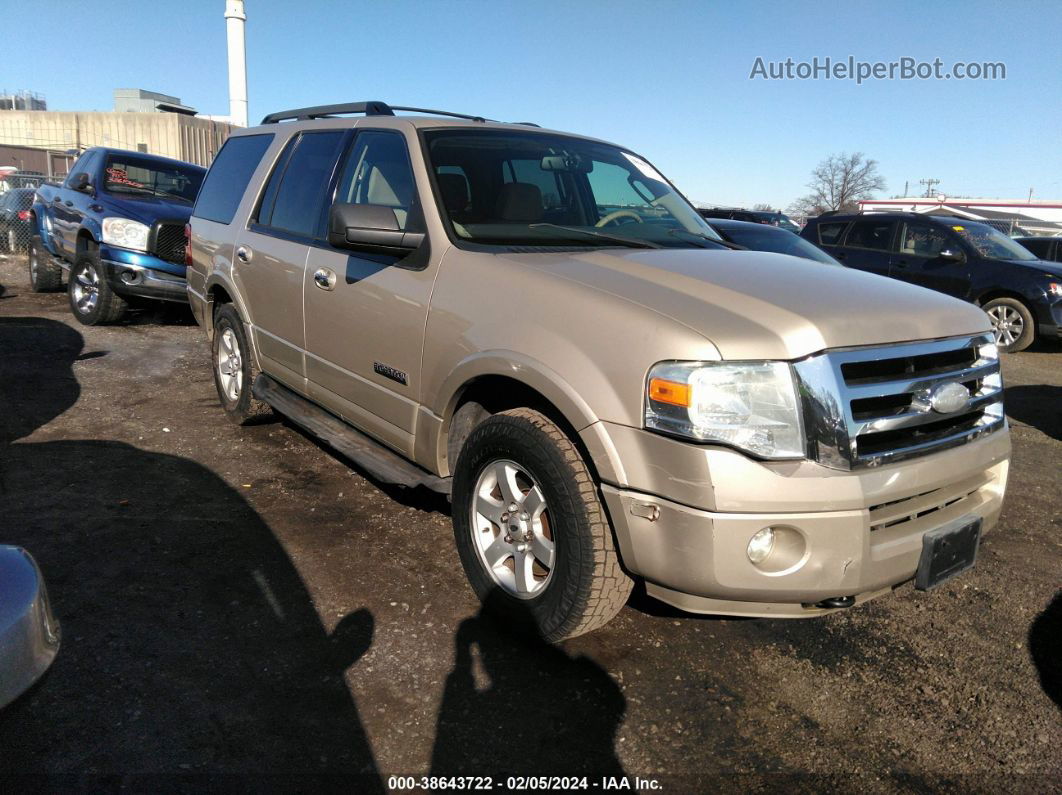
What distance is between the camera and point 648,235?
3699mm

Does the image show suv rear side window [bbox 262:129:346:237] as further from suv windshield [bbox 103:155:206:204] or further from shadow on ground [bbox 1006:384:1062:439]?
shadow on ground [bbox 1006:384:1062:439]

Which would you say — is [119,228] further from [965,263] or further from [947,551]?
[965,263]

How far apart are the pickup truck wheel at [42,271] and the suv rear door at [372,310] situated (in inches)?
350

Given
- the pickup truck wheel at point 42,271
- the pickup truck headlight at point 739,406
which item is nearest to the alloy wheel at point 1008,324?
the pickup truck headlight at point 739,406

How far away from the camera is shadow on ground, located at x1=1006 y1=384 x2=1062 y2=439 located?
684cm

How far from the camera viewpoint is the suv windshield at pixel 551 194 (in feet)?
11.4

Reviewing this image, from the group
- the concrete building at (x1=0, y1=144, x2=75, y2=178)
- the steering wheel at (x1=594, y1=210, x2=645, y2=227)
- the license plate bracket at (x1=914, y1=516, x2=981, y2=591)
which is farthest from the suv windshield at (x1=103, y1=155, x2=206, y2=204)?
the concrete building at (x1=0, y1=144, x2=75, y2=178)

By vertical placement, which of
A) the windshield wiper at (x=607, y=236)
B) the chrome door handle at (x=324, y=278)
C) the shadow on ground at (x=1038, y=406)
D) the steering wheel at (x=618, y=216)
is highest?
the steering wheel at (x=618, y=216)

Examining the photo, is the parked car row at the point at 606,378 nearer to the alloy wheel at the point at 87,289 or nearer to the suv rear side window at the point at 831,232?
the alloy wheel at the point at 87,289

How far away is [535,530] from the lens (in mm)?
2869

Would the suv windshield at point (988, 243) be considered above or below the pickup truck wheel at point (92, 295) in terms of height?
above

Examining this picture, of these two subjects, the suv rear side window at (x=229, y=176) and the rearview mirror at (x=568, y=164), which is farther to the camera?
the suv rear side window at (x=229, y=176)

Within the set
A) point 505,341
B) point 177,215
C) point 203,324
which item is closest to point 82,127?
point 177,215

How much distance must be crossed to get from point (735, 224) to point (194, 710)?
9.33 meters
